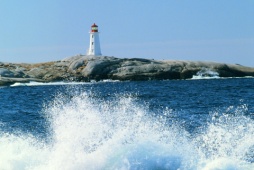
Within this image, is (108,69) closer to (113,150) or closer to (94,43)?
(94,43)

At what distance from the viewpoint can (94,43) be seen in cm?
10369

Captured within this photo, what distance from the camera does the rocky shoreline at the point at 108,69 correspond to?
284 ft

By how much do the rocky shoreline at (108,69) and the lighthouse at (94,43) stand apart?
8570mm

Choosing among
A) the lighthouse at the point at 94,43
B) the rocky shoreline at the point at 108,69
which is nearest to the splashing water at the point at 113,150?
the rocky shoreline at the point at 108,69

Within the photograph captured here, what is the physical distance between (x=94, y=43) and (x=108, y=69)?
17152mm

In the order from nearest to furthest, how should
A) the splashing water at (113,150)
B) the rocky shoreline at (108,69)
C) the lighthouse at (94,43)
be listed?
the splashing water at (113,150) → the rocky shoreline at (108,69) → the lighthouse at (94,43)

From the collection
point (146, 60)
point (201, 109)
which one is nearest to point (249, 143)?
point (201, 109)

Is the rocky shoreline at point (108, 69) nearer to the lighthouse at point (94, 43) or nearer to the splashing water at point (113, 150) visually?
the lighthouse at point (94, 43)

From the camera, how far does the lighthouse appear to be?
103312 mm

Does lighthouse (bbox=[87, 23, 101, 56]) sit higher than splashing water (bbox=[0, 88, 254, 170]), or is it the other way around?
lighthouse (bbox=[87, 23, 101, 56])

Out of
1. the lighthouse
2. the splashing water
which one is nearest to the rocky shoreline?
the lighthouse

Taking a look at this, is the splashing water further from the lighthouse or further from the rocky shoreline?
the lighthouse

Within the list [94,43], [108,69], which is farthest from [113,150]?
[94,43]

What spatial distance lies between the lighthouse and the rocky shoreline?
8570 millimetres
